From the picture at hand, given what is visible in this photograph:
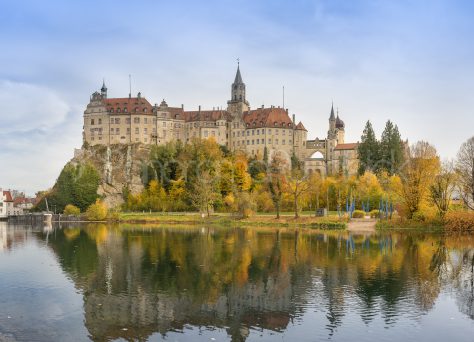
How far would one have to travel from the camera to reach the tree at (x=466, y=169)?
55000mm

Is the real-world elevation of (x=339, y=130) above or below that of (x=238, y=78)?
below

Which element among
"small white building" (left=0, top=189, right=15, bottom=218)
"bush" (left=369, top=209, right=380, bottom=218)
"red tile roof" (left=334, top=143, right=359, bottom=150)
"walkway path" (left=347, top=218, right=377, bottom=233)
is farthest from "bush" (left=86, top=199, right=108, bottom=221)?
"red tile roof" (left=334, top=143, right=359, bottom=150)

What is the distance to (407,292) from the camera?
21.2 metres

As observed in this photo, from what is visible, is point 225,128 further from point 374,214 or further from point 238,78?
point 374,214

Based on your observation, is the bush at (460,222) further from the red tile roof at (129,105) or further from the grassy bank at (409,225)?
the red tile roof at (129,105)

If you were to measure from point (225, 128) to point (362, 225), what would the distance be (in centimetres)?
6047

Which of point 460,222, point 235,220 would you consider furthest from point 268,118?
point 460,222

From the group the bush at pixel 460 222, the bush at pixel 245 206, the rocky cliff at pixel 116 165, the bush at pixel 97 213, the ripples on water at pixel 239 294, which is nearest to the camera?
the ripples on water at pixel 239 294

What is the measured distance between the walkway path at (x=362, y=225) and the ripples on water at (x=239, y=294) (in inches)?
738

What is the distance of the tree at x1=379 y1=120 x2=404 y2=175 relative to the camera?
86.6 m

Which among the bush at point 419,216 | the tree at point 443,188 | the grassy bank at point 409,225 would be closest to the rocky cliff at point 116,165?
the grassy bank at point 409,225

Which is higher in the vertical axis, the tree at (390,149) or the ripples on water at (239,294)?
the tree at (390,149)

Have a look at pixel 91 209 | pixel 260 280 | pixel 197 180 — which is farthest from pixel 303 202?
pixel 260 280

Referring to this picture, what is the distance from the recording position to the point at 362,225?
188 feet
